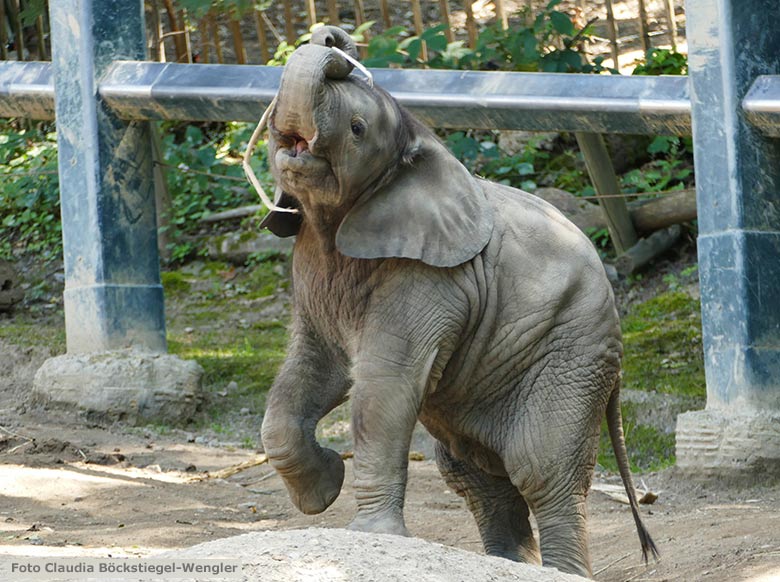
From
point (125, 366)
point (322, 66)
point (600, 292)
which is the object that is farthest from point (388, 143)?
point (125, 366)

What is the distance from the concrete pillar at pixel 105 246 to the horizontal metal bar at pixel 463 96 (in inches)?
7.3

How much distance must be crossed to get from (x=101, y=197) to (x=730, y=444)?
372cm

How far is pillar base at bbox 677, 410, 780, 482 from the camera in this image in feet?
20.0

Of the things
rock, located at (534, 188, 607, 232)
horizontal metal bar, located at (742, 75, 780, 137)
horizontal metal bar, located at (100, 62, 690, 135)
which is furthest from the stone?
horizontal metal bar, located at (742, 75, 780, 137)

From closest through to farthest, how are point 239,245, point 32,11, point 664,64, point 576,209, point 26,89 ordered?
point 26,89 < point 32,11 < point 576,209 < point 664,64 < point 239,245

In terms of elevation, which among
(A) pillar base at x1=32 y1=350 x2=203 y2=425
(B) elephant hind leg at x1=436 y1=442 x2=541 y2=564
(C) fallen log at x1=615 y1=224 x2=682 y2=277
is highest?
(B) elephant hind leg at x1=436 y1=442 x2=541 y2=564

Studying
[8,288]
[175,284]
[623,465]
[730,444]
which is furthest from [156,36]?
[623,465]

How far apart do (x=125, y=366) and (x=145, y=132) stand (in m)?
1.44

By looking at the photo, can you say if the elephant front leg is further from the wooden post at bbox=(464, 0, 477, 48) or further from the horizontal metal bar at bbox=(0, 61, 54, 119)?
the wooden post at bbox=(464, 0, 477, 48)

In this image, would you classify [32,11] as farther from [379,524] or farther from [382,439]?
[379,524]

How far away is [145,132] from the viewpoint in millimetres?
7758

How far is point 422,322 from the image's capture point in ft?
13.8

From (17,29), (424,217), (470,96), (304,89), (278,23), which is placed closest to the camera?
(304,89)

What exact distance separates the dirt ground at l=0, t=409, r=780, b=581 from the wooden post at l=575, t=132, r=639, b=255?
2.80 m
